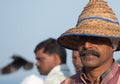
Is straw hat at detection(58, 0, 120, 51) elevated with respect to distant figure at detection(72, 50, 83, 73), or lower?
elevated

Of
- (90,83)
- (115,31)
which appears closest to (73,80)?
(90,83)

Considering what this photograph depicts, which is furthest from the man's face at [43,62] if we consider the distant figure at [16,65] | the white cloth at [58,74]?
the distant figure at [16,65]

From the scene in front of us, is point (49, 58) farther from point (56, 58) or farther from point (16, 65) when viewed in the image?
point (16, 65)

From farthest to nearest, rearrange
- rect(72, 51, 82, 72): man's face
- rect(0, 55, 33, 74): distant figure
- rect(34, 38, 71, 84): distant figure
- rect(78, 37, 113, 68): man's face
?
rect(0, 55, 33, 74): distant figure, rect(34, 38, 71, 84): distant figure, rect(72, 51, 82, 72): man's face, rect(78, 37, 113, 68): man's face

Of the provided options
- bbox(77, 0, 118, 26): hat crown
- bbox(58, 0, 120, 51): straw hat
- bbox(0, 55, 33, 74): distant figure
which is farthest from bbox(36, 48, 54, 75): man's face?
bbox(77, 0, 118, 26): hat crown

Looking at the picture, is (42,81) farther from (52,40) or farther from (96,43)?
(96,43)

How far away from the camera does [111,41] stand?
568cm

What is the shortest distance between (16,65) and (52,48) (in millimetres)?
1512

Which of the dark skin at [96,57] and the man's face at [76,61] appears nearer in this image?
the dark skin at [96,57]

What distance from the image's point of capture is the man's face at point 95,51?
5539mm

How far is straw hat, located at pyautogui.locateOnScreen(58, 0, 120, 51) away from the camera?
5594 millimetres

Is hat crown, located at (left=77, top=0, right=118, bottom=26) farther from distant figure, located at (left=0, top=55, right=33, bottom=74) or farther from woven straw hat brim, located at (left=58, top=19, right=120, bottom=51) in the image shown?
distant figure, located at (left=0, top=55, right=33, bottom=74)

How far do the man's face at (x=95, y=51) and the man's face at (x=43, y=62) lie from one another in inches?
65.2

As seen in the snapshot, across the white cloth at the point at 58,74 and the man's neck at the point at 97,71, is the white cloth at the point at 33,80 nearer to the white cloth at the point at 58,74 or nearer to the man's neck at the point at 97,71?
the white cloth at the point at 58,74
